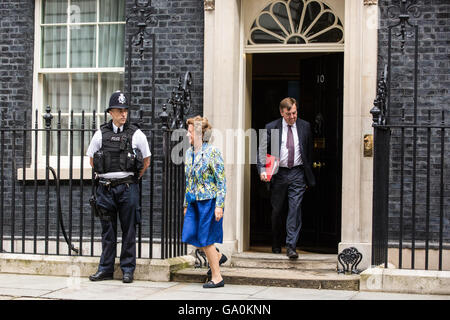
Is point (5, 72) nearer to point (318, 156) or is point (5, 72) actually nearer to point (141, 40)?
point (141, 40)

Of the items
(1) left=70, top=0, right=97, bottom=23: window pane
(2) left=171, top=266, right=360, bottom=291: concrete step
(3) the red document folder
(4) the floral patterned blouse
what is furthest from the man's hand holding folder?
(1) left=70, top=0, right=97, bottom=23: window pane

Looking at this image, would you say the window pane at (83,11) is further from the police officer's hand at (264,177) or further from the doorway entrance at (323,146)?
the police officer's hand at (264,177)

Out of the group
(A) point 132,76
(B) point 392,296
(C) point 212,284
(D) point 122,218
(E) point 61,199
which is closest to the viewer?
(B) point 392,296

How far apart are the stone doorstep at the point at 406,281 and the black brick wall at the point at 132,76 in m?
2.83

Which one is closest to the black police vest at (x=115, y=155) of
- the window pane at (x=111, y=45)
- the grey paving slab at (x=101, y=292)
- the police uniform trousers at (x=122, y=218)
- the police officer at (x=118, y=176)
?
the police officer at (x=118, y=176)

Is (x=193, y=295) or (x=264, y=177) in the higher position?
(x=264, y=177)

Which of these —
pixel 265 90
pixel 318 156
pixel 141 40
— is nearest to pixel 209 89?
pixel 141 40

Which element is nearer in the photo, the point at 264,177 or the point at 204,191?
the point at 204,191

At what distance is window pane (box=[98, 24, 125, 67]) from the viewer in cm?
1032

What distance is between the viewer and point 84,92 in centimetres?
1048

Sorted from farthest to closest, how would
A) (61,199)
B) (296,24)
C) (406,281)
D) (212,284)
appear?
1. (61,199)
2. (296,24)
3. (212,284)
4. (406,281)

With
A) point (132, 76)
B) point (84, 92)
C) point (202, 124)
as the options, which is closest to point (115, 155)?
point (202, 124)

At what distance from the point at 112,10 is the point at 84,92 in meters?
1.12

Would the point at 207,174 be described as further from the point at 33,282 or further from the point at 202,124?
the point at 33,282
